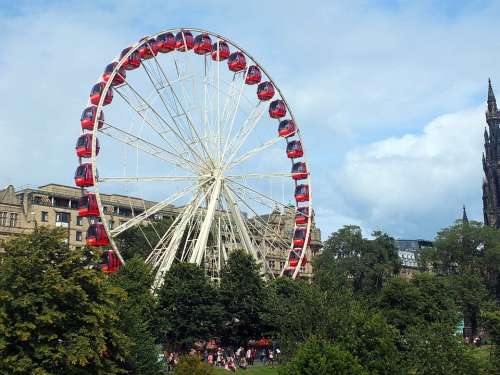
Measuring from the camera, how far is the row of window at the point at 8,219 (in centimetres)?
10190

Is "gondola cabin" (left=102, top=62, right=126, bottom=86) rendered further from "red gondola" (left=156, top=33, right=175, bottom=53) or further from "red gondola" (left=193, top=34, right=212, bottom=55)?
"red gondola" (left=193, top=34, right=212, bottom=55)

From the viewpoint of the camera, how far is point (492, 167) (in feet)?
614

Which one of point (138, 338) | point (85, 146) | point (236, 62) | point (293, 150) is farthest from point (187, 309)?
point (236, 62)

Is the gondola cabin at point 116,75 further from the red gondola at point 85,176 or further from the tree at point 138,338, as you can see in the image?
the tree at point 138,338

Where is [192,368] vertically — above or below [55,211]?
below

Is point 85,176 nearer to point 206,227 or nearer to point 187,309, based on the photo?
point 206,227

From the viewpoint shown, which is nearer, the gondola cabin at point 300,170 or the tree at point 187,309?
the tree at point 187,309

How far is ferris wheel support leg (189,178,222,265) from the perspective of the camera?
240 feet

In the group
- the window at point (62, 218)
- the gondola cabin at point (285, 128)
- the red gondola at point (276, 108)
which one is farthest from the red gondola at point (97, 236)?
the window at point (62, 218)

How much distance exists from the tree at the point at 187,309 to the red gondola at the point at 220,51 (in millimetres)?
24844

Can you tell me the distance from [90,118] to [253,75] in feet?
71.6

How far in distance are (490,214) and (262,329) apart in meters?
126

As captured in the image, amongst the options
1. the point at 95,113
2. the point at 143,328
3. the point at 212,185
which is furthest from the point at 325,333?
the point at 95,113

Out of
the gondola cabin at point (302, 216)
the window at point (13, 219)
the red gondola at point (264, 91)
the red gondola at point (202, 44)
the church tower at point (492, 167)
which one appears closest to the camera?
the red gondola at point (202, 44)
